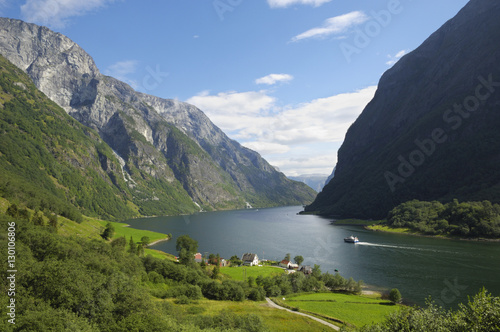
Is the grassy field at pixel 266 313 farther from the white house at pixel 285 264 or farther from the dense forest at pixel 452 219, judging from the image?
the dense forest at pixel 452 219

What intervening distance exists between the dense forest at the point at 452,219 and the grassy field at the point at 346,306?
100m

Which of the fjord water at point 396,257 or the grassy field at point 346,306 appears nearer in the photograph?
the grassy field at point 346,306

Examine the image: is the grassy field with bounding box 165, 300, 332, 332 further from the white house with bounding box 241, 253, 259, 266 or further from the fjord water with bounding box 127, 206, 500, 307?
the white house with bounding box 241, 253, 259, 266

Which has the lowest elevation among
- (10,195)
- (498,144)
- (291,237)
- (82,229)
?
(291,237)

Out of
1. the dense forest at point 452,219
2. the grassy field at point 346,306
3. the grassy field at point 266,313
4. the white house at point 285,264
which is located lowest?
the white house at point 285,264

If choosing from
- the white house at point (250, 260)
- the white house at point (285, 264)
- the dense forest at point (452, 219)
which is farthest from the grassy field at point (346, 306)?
the dense forest at point (452, 219)

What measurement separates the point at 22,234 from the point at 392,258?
11457 centimetres

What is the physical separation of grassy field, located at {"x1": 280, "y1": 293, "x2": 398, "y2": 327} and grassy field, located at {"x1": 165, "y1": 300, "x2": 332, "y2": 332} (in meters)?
6.63

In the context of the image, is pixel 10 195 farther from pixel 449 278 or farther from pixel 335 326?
pixel 449 278

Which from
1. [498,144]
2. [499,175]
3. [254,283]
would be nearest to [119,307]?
[254,283]

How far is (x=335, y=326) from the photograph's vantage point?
165 ft

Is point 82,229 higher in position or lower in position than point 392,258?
higher

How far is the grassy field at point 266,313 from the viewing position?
156ft

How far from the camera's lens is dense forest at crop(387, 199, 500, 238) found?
423 ft
